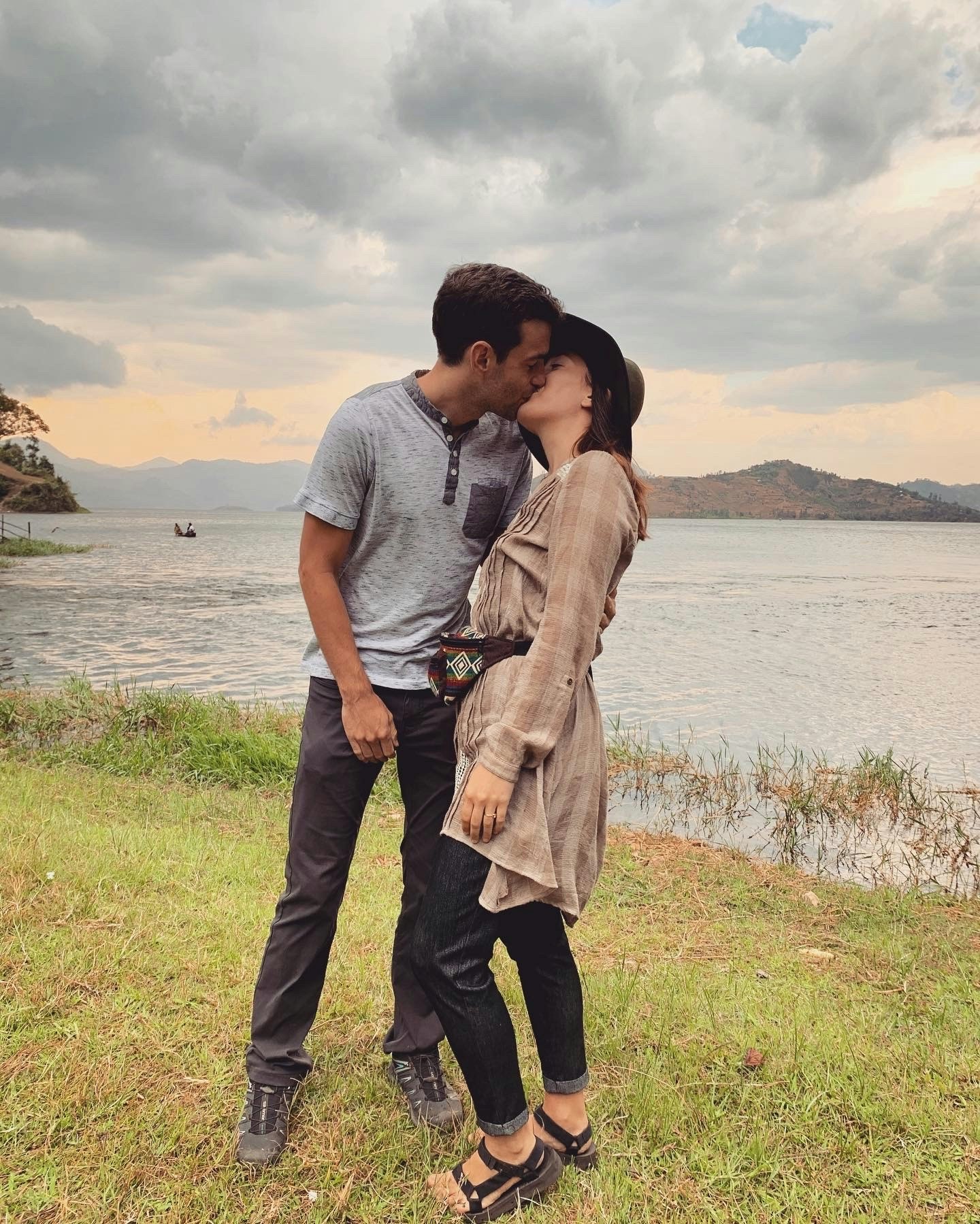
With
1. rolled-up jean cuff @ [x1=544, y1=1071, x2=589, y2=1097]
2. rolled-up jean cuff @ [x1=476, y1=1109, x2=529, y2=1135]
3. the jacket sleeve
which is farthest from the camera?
rolled-up jean cuff @ [x1=544, y1=1071, x2=589, y2=1097]

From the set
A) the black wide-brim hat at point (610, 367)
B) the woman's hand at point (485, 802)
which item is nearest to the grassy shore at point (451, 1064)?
the woman's hand at point (485, 802)

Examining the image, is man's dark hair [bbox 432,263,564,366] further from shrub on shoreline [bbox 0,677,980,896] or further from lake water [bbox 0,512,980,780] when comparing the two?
lake water [bbox 0,512,980,780]

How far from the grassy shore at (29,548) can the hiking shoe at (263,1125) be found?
140ft

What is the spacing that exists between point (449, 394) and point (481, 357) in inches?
7.6

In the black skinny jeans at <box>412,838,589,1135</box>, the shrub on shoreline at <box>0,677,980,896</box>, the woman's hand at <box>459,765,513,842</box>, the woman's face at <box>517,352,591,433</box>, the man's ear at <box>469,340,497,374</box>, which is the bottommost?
the shrub on shoreline at <box>0,677,980,896</box>

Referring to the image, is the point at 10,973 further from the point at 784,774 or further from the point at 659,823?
the point at 784,774

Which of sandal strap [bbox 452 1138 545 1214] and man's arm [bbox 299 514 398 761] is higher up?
man's arm [bbox 299 514 398 761]

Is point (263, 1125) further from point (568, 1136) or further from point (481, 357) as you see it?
point (481, 357)

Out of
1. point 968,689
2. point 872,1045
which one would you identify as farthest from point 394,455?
point 968,689

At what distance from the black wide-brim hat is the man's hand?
3.33ft

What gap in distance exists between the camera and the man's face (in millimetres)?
2451

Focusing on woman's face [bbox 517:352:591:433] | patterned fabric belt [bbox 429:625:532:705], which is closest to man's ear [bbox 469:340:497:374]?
woman's face [bbox 517:352:591:433]

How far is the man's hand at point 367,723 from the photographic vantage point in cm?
268

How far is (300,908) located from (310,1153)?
691mm
